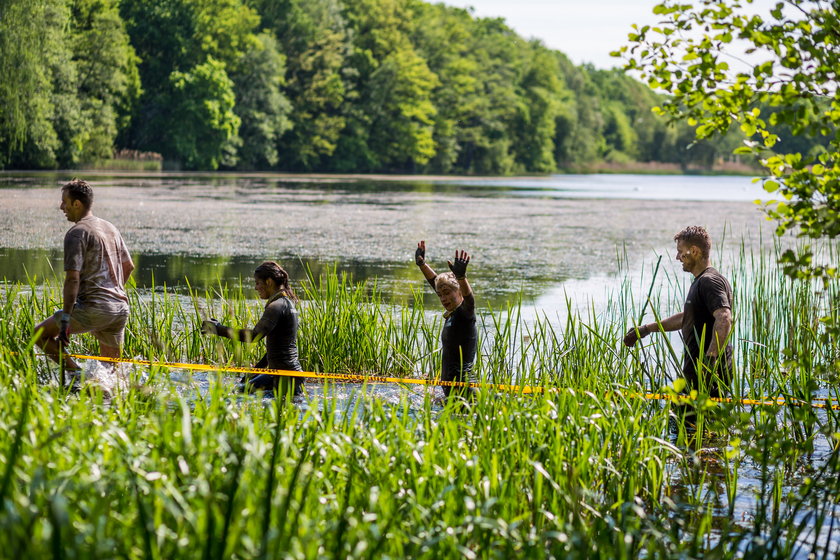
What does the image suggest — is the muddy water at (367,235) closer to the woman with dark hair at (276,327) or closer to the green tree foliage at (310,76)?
the woman with dark hair at (276,327)

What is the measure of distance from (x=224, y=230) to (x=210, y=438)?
20.2 m

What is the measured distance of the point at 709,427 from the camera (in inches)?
253

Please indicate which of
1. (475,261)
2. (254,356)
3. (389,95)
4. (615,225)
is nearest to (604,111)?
(389,95)

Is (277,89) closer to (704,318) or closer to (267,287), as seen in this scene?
(267,287)

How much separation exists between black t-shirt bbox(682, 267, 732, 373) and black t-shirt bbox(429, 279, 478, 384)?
4.31 ft

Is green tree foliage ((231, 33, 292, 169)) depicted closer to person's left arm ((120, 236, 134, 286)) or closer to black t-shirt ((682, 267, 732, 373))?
person's left arm ((120, 236, 134, 286))

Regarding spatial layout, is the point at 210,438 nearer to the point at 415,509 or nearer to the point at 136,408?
the point at 415,509

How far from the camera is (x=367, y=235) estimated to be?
23.7 meters

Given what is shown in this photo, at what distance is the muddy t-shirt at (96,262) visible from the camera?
6953 mm

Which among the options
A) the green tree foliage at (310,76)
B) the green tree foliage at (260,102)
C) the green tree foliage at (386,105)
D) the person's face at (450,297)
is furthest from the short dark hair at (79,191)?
the green tree foliage at (386,105)

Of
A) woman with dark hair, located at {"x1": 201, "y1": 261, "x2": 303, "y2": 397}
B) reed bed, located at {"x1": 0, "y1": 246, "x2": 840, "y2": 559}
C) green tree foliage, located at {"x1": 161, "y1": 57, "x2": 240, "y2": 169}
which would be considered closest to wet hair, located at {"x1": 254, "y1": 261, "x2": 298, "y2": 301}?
woman with dark hair, located at {"x1": 201, "y1": 261, "x2": 303, "y2": 397}

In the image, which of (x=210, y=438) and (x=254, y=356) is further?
(x=254, y=356)

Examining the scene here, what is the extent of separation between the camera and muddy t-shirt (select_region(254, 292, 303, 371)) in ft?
23.1

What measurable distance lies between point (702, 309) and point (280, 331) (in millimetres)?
2700
